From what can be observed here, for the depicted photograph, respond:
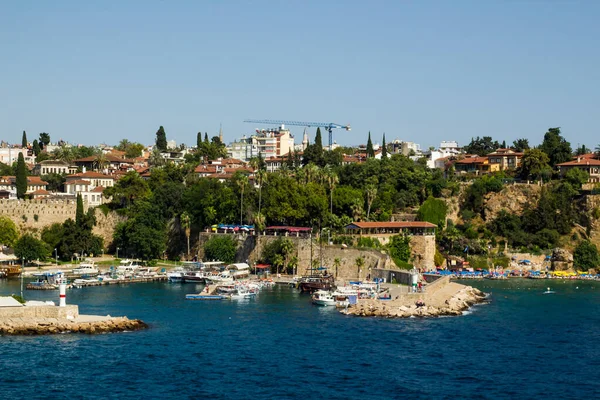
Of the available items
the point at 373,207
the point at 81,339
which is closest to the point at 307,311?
the point at 81,339

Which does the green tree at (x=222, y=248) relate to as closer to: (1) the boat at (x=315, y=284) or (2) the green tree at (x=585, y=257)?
(1) the boat at (x=315, y=284)

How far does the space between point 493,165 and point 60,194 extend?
44.0 m

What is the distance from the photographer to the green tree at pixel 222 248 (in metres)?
77.6

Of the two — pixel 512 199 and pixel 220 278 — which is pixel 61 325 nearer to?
pixel 220 278

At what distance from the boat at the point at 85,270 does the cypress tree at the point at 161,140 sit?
205 ft

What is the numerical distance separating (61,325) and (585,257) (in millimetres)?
47903

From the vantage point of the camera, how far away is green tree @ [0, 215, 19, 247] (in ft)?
261

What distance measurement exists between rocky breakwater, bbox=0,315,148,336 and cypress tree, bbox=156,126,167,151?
88.5 meters

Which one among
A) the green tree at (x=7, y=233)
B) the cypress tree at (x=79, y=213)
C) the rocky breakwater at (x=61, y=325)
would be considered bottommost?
the rocky breakwater at (x=61, y=325)

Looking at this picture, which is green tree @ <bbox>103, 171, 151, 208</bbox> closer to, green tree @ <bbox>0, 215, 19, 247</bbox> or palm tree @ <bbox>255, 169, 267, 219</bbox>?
green tree @ <bbox>0, 215, 19, 247</bbox>

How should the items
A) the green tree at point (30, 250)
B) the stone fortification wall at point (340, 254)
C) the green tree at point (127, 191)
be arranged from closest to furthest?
1. the stone fortification wall at point (340, 254)
2. the green tree at point (30, 250)
3. the green tree at point (127, 191)

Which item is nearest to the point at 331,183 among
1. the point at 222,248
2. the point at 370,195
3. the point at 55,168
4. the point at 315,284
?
the point at 370,195

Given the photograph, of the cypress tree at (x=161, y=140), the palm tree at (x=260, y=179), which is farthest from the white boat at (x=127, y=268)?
the cypress tree at (x=161, y=140)

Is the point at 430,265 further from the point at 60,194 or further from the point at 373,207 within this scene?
the point at 60,194
